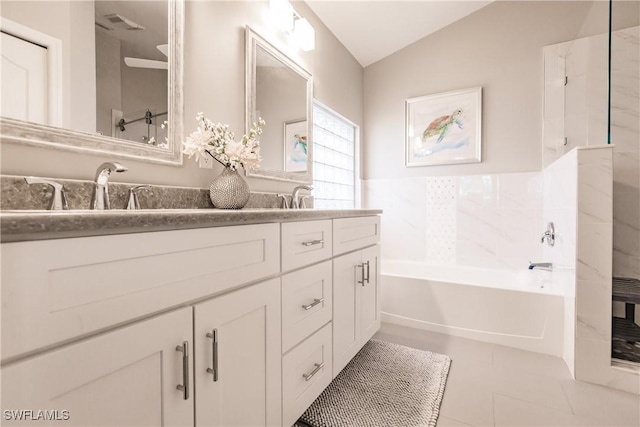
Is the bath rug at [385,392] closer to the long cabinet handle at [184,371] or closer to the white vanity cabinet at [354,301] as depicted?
the white vanity cabinet at [354,301]

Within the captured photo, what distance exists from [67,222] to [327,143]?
2.46 metres

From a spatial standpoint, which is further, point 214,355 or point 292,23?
point 292,23

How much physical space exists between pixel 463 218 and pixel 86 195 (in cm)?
289

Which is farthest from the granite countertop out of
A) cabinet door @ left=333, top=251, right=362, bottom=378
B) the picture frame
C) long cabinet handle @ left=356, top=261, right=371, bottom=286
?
the picture frame

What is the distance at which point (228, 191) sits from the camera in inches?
53.7

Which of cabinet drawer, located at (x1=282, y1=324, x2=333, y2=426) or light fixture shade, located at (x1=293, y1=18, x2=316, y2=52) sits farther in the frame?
light fixture shade, located at (x1=293, y1=18, x2=316, y2=52)

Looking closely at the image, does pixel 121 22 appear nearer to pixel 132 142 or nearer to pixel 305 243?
pixel 132 142

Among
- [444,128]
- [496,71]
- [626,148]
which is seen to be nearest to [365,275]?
[444,128]

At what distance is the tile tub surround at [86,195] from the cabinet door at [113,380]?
56 cm

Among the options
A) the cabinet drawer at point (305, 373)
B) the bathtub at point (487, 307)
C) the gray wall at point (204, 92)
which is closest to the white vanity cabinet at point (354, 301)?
the cabinet drawer at point (305, 373)

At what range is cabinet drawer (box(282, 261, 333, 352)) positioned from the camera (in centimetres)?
114

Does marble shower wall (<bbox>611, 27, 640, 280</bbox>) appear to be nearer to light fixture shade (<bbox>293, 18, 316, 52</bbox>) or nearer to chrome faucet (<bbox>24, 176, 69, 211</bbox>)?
light fixture shade (<bbox>293, 18, 316, 52</bbox>)

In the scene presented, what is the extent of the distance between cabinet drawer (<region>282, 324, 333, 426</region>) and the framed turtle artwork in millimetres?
2247

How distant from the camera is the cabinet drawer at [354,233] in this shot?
1.52 meters
